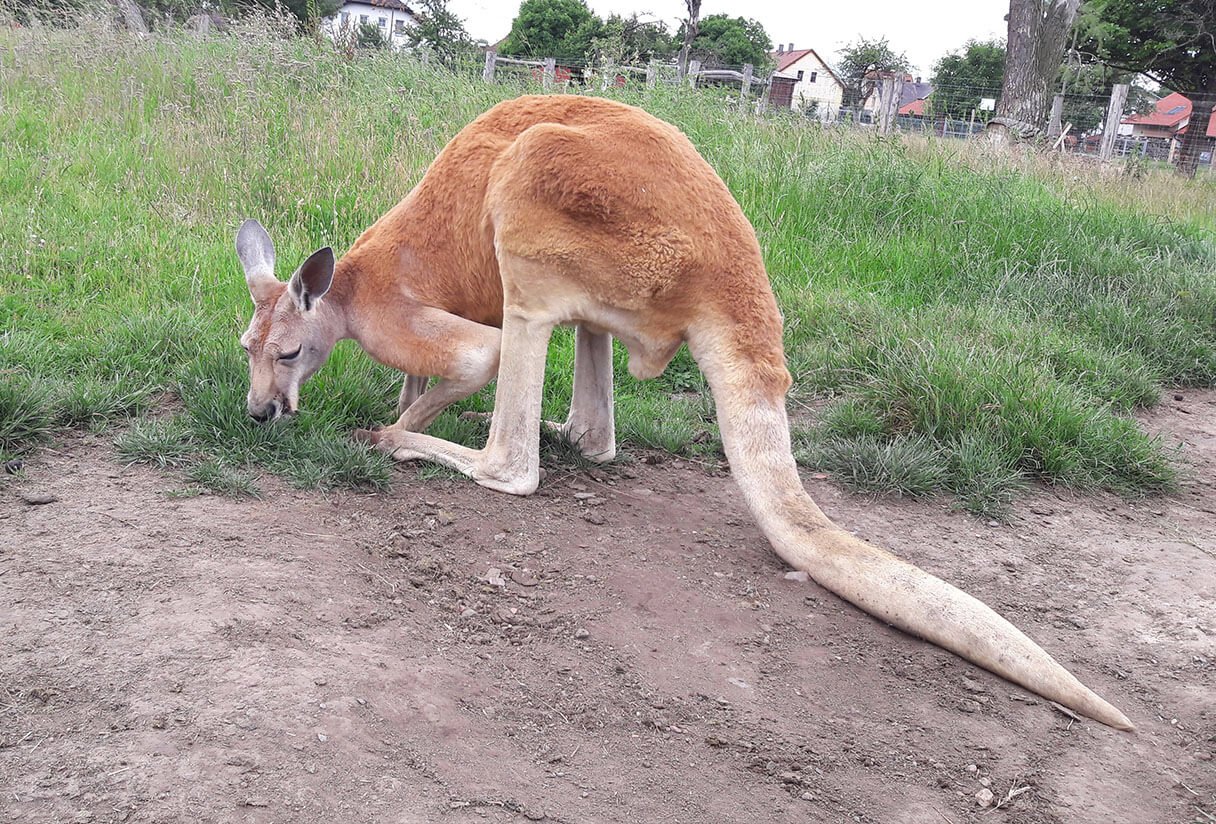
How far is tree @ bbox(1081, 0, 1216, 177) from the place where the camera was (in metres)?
27.3

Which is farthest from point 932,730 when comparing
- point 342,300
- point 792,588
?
point 342,300

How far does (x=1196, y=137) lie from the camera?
20.8 m

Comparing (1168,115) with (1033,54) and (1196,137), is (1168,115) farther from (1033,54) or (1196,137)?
(1033,54)

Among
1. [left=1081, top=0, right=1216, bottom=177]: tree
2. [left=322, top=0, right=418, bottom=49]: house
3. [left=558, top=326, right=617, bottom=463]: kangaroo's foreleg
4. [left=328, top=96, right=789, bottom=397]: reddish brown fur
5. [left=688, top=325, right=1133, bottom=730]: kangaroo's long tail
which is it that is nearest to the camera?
[left=688, top=325, right=1133, bottom=730]: kangaroo's long tail

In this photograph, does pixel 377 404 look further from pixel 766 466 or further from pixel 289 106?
pixel 289 106

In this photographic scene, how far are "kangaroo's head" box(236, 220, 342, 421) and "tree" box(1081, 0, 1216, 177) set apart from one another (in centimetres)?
2789

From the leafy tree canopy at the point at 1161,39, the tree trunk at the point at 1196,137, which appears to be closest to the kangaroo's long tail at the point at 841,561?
the tree trunk at the point at 1196,137

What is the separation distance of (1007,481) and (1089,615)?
3.51 feet

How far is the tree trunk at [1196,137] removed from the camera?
18.8 metres

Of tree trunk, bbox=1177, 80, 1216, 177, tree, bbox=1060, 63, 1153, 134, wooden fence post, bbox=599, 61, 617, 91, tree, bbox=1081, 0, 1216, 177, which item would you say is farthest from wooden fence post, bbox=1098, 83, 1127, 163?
tree, bbox=1081, 0, 1216, 177

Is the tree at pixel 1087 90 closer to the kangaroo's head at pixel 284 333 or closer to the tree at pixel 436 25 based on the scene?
the tree at pixel 436 25

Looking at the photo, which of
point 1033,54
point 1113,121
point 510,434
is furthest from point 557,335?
point 1113,121

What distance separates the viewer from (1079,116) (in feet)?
76.8

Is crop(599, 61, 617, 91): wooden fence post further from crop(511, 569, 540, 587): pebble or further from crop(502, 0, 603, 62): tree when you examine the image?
crop(502, 0, 603, 62): tree
